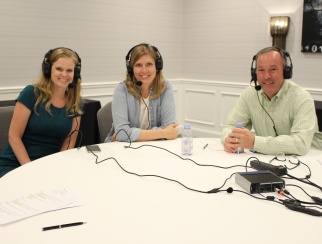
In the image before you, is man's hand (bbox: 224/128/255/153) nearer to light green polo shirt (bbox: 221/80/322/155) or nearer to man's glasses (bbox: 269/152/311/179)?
light green polo shirt (bbox: 221/80/322/155)

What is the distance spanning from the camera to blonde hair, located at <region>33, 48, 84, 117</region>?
7.43ft

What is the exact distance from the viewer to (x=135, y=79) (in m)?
2.52

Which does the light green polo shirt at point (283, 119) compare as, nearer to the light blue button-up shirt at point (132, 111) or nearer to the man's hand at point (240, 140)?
the man's hand at point (240, 140)

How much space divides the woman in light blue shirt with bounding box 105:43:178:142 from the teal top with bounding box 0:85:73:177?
13.3 inches

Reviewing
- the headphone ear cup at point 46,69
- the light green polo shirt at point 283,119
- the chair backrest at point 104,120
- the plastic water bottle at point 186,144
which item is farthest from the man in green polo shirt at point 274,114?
the headphone ear cup at point 46,69

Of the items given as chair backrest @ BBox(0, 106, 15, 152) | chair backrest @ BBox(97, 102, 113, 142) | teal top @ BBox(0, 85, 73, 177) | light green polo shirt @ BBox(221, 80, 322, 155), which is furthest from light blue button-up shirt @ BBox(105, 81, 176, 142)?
chair backrest @ BBox(0, 106, 15, 152)

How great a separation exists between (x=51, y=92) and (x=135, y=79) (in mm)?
564

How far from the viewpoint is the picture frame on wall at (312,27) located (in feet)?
12.9

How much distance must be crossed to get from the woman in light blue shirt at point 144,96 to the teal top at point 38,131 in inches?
13.3

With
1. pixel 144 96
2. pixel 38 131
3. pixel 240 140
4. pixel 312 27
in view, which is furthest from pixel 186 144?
pixel 312 27

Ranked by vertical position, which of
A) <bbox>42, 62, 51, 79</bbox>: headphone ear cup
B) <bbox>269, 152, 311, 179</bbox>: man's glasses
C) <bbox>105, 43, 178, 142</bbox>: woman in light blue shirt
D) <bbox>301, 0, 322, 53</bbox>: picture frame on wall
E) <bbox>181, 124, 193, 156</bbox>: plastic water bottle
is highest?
<bbox>301, 0, 322, 53</bbox>: picture frame on wall

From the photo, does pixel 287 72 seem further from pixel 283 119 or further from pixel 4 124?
pixel 4 124

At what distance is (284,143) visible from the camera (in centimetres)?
192

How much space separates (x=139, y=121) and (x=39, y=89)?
0.67m
